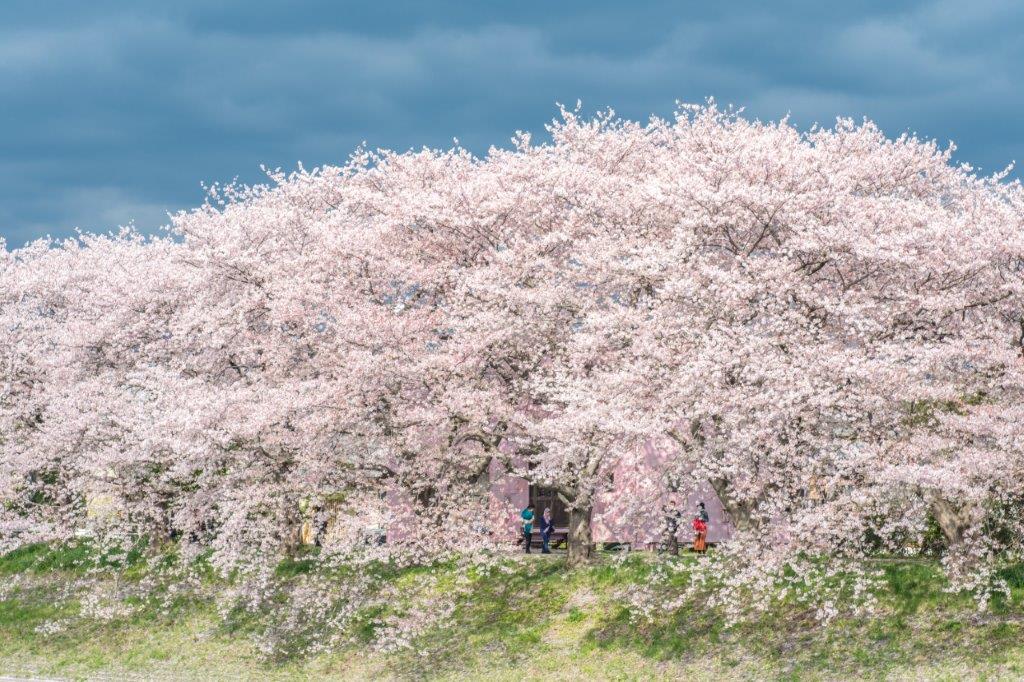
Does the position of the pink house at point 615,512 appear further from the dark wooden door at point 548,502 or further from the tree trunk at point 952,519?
the tree trunk at point 952,519

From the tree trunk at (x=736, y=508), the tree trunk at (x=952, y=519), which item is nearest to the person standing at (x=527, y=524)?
the tree trunk at (x=736, y=508)

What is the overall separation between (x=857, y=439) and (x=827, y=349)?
197 centimetres

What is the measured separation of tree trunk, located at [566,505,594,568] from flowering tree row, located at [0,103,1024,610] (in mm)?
224

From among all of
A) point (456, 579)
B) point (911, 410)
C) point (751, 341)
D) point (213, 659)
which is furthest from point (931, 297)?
point (213, 659)

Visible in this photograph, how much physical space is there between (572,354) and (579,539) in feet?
19.1

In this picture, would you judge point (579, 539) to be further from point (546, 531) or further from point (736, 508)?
point (736, 508)

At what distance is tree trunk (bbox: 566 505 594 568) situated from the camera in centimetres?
3028

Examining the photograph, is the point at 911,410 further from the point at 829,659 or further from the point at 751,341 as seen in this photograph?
the point at 829,659

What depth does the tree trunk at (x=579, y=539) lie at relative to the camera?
30281mm

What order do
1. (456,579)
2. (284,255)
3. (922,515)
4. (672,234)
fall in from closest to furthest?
1. (922,515)
2. (672,234)
3. (456,579)
4. (284,255)

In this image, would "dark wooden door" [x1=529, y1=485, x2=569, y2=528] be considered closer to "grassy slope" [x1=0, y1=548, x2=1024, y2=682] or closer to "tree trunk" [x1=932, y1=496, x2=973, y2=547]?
"grassy slope" [x1=0, y1=548, x2=1024, y2=682]

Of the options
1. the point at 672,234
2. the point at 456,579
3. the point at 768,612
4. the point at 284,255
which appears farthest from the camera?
the point at 284,255

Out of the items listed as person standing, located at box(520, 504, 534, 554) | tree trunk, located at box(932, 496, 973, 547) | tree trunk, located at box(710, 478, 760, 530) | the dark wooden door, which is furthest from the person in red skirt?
tree trunk, located at box(932, 496, 973, 547)

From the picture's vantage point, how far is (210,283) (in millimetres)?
34562
